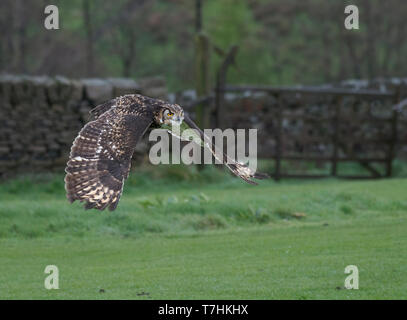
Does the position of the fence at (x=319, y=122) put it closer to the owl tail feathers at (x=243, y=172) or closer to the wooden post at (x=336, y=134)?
the wooden post at (x=336, y=134)

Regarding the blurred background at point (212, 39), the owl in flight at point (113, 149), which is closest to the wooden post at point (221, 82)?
the owl in flight at point (113, 149)

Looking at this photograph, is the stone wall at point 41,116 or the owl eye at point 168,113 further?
the stone wall at point 41,116

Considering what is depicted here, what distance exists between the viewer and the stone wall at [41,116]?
1522 cm

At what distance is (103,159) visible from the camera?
722cm

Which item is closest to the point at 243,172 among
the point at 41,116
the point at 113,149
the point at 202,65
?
the point at 113,149

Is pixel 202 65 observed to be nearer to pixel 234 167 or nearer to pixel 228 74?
pixel 234 167

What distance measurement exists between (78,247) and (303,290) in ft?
12.2

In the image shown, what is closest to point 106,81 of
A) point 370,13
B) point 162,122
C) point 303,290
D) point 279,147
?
point 279,147

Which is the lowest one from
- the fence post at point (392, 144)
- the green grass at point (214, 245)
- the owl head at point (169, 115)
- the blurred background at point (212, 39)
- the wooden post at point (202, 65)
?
the green grass at point (214, 245)

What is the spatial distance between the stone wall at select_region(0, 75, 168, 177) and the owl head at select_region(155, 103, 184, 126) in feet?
26.2

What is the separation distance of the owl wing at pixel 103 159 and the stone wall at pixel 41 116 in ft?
26.4

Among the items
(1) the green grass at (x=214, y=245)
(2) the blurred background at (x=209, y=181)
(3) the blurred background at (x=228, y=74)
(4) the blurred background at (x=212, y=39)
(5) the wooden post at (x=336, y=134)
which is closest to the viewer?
(1) the green grass at (x=214, y=245)

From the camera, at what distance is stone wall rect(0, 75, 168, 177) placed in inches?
599
